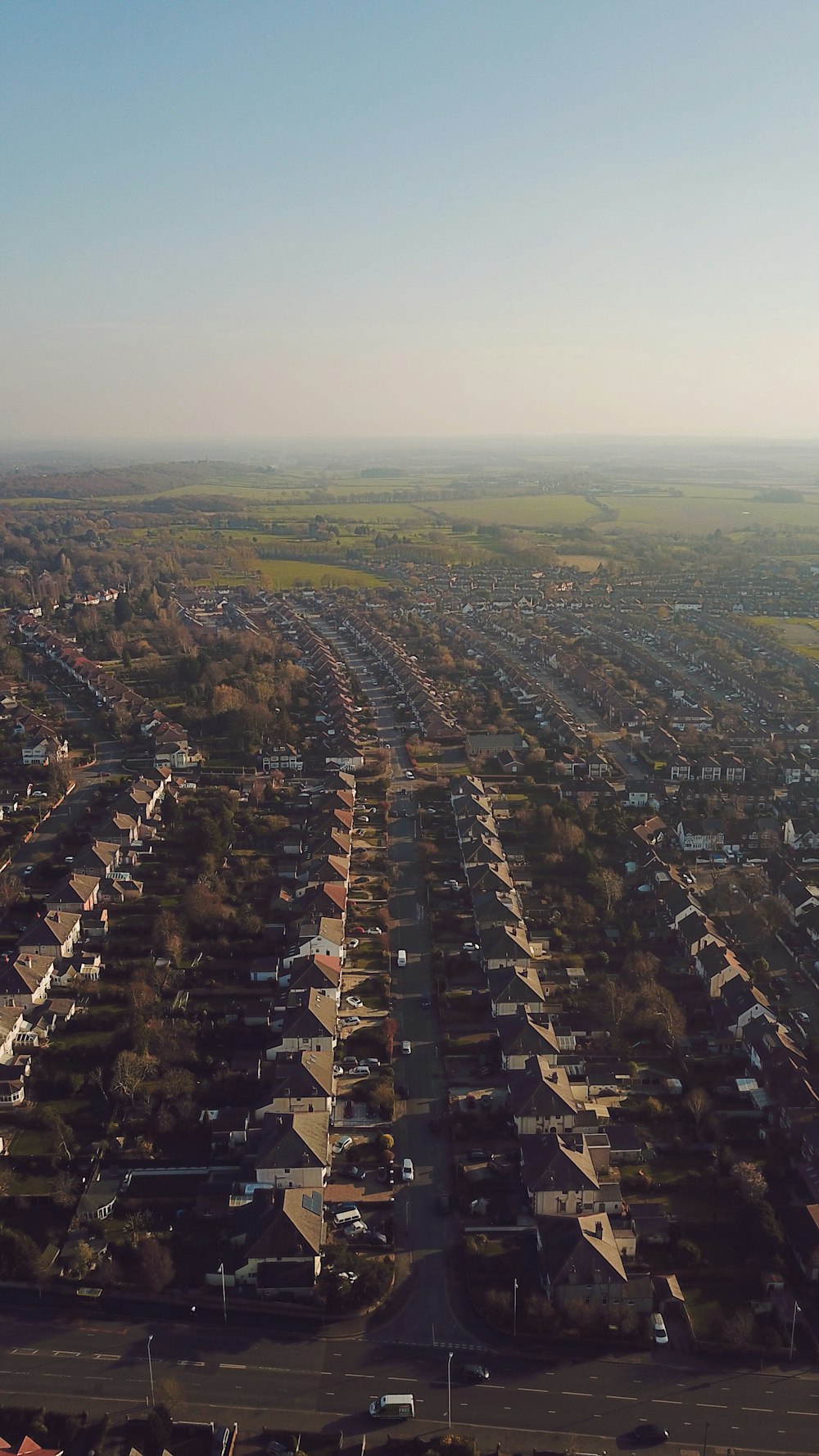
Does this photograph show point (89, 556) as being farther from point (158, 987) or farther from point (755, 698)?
point (158, 987)

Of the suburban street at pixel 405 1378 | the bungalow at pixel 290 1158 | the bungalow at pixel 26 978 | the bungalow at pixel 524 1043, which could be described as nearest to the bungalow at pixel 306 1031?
the bungalow at pixel 290 1158

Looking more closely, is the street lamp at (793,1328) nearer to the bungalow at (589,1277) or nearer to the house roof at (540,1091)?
the bungalow at (589,1277)

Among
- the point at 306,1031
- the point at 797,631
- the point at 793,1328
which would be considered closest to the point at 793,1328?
the point at 793,1328

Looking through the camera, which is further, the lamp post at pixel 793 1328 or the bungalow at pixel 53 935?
the bungalow at pixel 53 935

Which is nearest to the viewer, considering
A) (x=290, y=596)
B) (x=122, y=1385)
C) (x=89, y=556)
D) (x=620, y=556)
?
(x=122, y=1385)

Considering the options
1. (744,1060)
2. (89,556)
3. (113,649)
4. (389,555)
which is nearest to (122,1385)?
(744,1060)

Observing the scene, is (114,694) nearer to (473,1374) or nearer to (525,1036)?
(525,1036)

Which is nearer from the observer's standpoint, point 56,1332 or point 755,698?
point 56,1332
